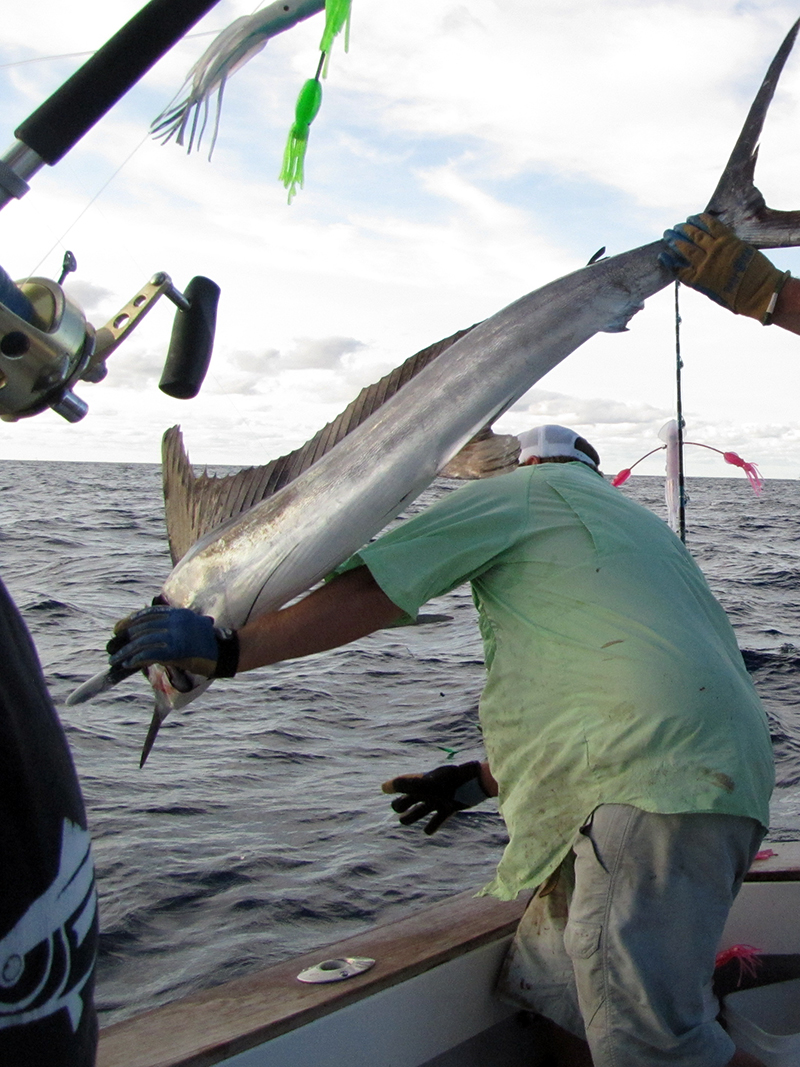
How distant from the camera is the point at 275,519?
2.18 metres

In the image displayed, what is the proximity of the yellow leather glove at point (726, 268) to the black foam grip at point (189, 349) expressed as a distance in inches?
48.4

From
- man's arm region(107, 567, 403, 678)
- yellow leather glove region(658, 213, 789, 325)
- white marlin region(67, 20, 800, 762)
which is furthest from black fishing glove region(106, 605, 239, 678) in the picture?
yellow leather glove region(658, 213, 789, 325)

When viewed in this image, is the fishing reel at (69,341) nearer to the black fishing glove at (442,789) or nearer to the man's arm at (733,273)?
the man's arm at (733,273)

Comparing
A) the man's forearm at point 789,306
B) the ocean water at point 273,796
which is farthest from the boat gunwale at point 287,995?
the man's forearm at point 789,306

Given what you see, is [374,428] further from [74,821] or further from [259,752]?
[259,752]

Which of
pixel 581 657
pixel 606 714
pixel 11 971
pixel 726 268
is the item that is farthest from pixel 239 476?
pixel 11 971

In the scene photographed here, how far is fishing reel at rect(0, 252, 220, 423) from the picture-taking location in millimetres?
1247

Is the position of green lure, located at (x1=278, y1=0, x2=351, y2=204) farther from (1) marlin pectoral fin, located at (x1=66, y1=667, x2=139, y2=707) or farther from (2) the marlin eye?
(2) the marlin eye

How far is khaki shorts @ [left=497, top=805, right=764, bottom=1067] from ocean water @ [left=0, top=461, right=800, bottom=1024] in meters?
0.73

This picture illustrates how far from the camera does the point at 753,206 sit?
8.07ft

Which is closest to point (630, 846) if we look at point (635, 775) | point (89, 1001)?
point (635, 775)

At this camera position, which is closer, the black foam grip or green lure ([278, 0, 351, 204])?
the black foam grip

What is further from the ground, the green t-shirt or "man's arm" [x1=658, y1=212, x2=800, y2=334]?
"man's arm" [x1=658, y1=212, x2=800, y2=334]

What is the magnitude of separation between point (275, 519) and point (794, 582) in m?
15.4
